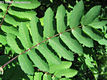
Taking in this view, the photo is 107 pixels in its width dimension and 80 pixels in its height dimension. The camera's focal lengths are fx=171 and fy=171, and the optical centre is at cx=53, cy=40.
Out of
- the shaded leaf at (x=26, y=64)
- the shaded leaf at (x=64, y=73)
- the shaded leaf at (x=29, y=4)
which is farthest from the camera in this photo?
the shaded leaf at (x=64, y=73)

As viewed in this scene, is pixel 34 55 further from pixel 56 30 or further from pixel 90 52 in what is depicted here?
pixel 90 52

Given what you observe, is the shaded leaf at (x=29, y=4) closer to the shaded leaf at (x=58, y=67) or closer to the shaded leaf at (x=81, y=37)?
the shaded leaf at (x=81, y=37)

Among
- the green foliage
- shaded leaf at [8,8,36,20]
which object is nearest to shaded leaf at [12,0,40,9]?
shaded leaf at [8,8,36,20]

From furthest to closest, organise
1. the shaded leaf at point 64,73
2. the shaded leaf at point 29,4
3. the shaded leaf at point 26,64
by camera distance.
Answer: the shaded leaf at point 64,73 → the shaded leaf at point 29,4 → the shaded leaf at point 26,64

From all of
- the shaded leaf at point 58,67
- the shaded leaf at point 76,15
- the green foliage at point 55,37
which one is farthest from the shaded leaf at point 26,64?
the shaded leaf at point 58,67

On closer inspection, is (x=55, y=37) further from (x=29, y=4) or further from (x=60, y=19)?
(x=29, y=4)

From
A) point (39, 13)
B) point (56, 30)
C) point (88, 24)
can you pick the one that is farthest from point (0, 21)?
point (39, 13)

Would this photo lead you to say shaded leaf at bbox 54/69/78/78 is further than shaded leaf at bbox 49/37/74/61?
Yes

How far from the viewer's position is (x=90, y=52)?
6.86 feet

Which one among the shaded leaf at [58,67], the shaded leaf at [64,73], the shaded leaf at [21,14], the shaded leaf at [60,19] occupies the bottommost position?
the shaded leaf at [64,73]

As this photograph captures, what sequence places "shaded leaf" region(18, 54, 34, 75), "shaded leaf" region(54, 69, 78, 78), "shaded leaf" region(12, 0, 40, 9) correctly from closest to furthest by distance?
"shaded leaf" region(18, 54, 34, 75) < "shaded leaf" region(12, 0, 40, 9) < "shaded leaf" region(54, 69, 78, 78)

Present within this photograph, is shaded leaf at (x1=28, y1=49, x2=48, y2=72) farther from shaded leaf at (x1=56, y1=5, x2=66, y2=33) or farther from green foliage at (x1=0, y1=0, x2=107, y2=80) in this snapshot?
shaded leaf at (x1=56, y1=5, x2=66, y2=33)

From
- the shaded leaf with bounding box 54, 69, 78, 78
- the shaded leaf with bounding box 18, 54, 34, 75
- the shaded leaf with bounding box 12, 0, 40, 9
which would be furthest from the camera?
the shaded leaf with bounding box 54, 69, 78, 78

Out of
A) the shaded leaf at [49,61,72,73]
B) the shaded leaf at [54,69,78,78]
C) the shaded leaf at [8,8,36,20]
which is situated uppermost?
the shaded leaf at [8,8,36,20]
